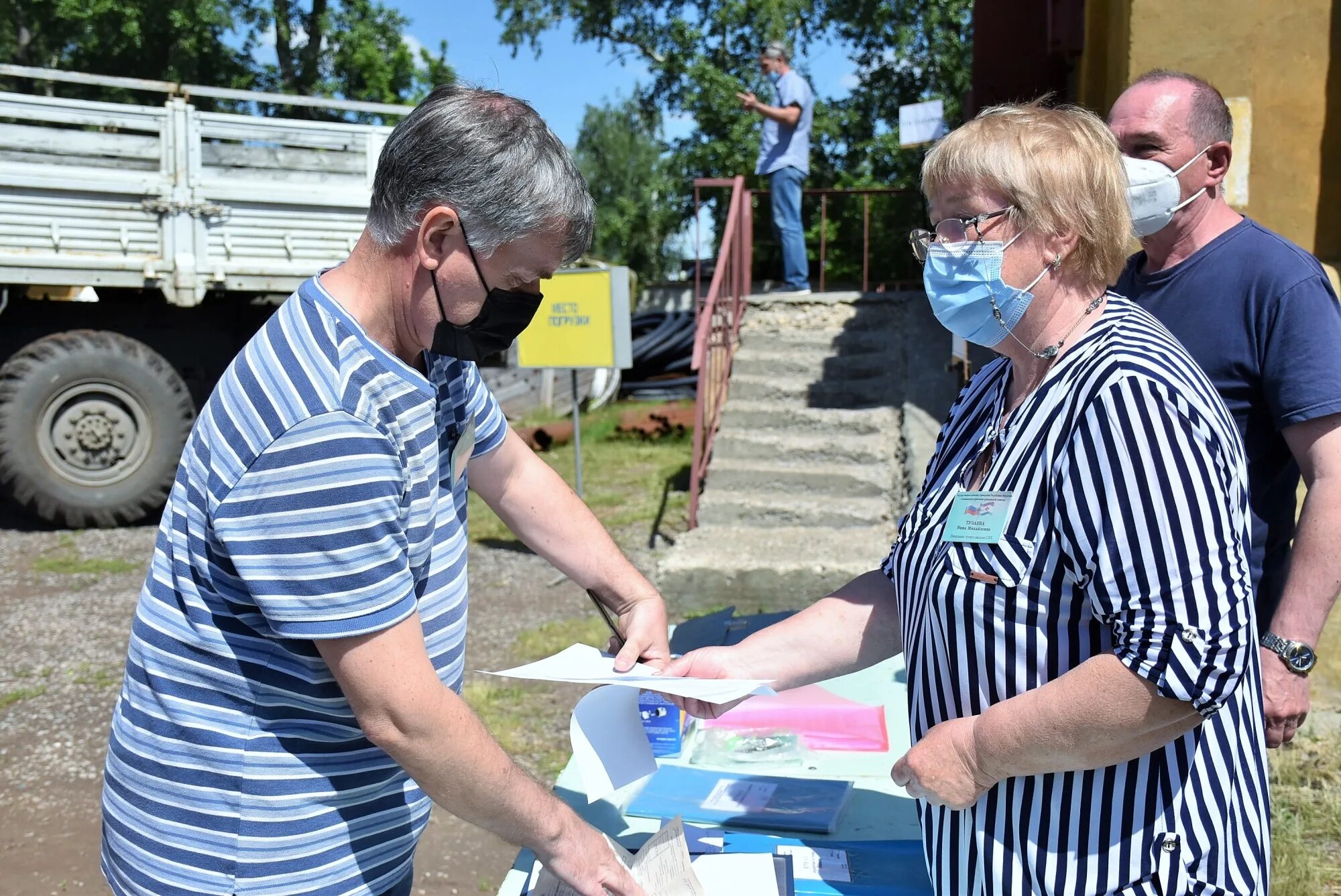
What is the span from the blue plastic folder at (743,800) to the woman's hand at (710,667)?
23 cm

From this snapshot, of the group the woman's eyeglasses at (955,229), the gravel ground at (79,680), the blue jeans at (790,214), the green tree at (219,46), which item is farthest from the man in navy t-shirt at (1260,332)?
the green tree at (219,46)

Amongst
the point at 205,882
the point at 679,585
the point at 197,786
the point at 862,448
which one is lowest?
the point at 679,585

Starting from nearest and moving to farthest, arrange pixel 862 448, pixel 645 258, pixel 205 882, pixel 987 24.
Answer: pixel 205 882 < pixel 862 448 < pixel 987 24 < pixel 645 258

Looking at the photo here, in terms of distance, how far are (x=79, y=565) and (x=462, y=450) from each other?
627cm

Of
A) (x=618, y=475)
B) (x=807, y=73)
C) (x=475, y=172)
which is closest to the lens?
(x=475, y=172)

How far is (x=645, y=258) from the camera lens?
30.3m

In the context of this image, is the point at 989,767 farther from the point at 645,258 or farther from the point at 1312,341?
the point at 645,258

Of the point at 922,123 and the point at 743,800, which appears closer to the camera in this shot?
the point at 743,800

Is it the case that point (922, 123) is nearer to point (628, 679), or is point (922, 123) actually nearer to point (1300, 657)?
point (1300, 657)

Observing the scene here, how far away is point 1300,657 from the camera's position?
2.05 meters

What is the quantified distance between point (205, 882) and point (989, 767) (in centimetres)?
106

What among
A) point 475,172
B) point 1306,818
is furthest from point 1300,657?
point 475,172

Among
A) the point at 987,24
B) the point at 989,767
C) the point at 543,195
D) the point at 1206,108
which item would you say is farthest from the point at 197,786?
the point at 987,24

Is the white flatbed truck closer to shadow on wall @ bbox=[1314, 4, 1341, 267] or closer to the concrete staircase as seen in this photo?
the concrete staircase
